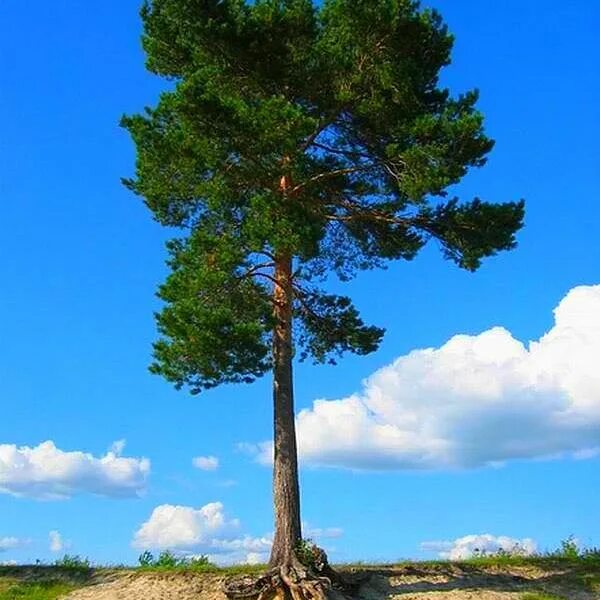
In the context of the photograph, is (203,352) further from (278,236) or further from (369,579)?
(369,579)

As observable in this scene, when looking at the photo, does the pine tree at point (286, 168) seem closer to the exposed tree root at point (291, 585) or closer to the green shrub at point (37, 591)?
the exposed tree root at point (291, 585)

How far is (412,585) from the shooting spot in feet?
59.4

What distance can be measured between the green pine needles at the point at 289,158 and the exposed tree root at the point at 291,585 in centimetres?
387

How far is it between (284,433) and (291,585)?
3.16 meters

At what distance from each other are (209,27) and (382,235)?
6.06 meters

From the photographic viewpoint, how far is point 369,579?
18.1 metres

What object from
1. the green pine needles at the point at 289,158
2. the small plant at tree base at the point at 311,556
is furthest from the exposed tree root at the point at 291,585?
the green pine needles at the point at 289,158

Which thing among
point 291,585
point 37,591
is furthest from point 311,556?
point 37,591

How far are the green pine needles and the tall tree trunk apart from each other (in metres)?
0.34

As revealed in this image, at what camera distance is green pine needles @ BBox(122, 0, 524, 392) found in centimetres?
1753

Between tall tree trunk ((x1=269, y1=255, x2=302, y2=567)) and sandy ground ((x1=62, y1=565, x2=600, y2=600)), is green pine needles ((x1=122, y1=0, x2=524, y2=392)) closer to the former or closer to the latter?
tall tree trunk ((x1=269, y1=255, x2=302, y2=567))

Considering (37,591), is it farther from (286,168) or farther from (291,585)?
(286,168)

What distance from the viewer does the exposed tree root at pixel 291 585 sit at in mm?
16172

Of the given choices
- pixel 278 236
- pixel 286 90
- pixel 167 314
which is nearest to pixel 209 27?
pixel 286 90
